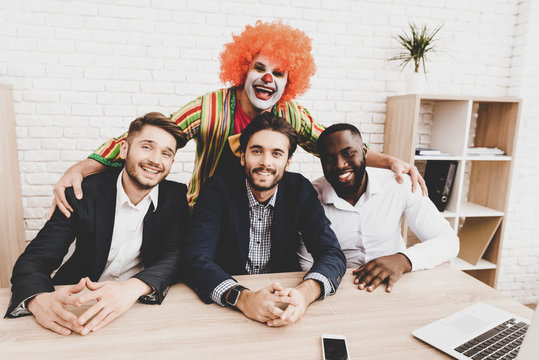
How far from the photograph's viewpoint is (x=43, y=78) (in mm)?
2381

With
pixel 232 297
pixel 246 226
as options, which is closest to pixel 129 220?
pixel 246 226

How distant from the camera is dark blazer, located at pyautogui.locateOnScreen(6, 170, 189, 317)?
4.04ft

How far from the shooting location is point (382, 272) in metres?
1.31

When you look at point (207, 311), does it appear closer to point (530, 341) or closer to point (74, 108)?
point (530, 341)

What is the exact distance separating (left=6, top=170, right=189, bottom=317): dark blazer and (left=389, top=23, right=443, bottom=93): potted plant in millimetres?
1990

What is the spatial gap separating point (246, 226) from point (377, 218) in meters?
0.67

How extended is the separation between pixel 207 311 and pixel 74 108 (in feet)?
6.48

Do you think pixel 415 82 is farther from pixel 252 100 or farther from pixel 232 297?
pixel 232 297

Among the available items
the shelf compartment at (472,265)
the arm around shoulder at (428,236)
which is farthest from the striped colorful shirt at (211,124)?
the shelf compartment at (472,265)

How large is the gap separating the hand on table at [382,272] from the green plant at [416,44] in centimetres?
184

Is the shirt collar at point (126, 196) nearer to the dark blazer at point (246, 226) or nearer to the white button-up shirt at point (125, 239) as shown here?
the white button-up shirt at point (125, 239)

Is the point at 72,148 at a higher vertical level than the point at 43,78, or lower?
lower

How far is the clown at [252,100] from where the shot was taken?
1.77m

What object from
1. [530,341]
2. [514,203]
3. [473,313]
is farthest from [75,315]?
[514,203]
